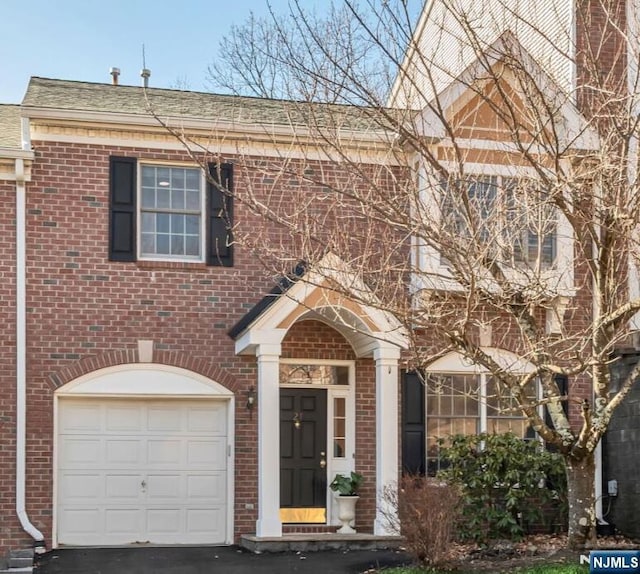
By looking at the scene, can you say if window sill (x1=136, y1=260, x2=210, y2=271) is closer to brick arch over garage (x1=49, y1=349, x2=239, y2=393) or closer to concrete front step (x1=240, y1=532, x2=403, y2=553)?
brick arch over garage (x1=49, y1=349, x2=239, y2=393)

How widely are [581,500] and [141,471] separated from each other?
6225 mm

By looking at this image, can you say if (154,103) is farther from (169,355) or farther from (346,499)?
(346,499)

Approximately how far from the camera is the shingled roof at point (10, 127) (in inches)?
572

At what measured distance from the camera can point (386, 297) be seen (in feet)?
33.9

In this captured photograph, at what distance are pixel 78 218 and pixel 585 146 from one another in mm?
6915

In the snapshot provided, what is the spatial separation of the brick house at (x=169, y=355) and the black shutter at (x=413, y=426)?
0.02 meters

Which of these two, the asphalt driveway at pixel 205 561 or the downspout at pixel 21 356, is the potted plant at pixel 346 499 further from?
the downspout at pixel 21 356

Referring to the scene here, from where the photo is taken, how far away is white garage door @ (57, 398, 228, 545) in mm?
14023

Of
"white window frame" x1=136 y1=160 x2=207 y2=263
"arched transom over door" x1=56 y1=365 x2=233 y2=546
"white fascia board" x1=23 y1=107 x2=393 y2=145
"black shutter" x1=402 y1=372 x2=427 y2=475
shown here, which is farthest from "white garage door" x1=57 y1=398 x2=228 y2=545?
"white fascia board" x1=23 y1=107 x2=393 y2=145

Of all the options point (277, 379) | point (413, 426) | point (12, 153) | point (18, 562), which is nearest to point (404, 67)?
point (277, 379)

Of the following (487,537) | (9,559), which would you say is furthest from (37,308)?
(487,537)

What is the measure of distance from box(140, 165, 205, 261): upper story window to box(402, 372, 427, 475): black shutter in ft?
11.8

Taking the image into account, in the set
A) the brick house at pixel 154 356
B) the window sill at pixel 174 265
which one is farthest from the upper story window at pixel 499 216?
the window sill at pixel 174 265

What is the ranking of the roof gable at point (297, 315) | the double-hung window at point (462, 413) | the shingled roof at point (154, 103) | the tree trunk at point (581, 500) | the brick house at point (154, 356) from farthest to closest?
1. the double-hung window at point (462, 413)
2. the shingled roof at point (154, 103)
3. the brick house at point (154, 356)
4. the roof gable at point (297, 315)
5. the tree trunk at point (581, 500)
